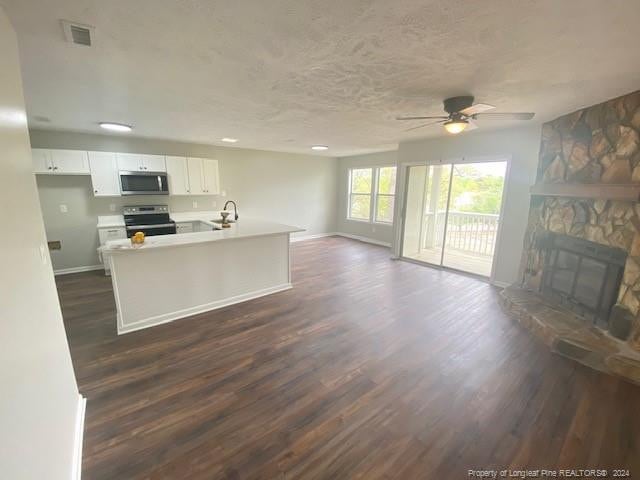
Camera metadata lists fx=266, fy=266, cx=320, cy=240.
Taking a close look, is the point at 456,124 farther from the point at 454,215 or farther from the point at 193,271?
the point at 454,215

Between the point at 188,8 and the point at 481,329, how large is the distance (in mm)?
3739

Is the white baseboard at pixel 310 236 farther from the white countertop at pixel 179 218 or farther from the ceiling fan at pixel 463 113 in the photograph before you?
the ceiling fan at pixel 463 113

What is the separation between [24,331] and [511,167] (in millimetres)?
5288

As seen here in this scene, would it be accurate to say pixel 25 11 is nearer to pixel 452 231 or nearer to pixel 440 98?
pixel 440 98

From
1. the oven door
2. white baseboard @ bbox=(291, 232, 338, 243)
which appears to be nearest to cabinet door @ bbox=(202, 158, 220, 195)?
the oven door

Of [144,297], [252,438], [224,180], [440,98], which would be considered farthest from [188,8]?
[224,180]

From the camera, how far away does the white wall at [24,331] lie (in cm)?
90

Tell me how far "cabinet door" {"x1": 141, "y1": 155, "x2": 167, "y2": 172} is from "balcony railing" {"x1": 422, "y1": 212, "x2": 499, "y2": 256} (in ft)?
18.3

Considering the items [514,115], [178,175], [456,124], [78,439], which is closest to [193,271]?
[78,439]

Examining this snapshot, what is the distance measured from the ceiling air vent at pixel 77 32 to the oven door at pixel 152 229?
353 centimetres

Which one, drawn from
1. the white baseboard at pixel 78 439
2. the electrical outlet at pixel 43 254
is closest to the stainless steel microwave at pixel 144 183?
the electrical outlet at pixel 43 254

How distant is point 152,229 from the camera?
4762mm

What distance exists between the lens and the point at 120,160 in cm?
459

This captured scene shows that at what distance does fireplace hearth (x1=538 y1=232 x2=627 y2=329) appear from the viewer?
2.71 m
